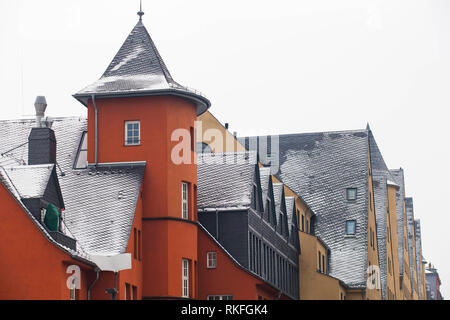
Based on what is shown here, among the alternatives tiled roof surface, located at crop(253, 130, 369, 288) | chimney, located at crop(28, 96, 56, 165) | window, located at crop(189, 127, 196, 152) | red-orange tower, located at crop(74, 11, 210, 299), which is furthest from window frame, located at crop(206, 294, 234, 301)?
tiled roof surface, located at crop(253, 130, 369, 288)

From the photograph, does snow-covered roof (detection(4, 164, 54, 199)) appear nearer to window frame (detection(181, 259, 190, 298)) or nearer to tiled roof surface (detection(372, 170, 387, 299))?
window frame (detection(181, 259, 190, 298))

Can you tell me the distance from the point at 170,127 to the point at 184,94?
178 centimetres

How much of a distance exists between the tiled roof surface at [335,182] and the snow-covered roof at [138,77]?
112 ft

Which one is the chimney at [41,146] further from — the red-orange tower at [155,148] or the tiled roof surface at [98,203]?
the red-orange tower at [155,148]

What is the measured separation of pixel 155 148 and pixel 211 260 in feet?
22.1

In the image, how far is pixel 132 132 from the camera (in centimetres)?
5225

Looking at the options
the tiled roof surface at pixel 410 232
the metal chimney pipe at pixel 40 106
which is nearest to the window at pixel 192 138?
the metal chimney pipe at pixel 40 106

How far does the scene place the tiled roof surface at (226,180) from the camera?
2188 inches

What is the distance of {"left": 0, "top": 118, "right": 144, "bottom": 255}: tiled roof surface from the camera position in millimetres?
46906

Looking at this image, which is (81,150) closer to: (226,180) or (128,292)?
(226,180)

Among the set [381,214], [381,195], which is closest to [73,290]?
[381,214]

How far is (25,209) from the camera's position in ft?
138
